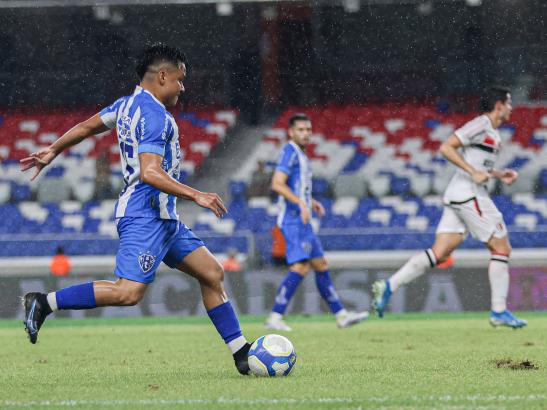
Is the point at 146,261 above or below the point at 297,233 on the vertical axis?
above

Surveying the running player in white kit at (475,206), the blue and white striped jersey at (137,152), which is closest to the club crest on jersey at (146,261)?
the blue and white striped jersey at (137,152)

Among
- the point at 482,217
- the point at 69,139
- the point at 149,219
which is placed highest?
the point at 69,139

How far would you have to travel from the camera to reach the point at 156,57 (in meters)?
5.79

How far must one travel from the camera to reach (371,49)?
27.0 metres

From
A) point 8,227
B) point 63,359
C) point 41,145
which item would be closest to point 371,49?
point 41,145

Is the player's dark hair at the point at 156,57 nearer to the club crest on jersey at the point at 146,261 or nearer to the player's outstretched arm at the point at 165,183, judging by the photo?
the player's outstretched arm at the point at 165,183

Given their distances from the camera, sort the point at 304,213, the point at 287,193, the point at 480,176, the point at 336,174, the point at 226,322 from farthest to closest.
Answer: the point at 336,174 → the point at 287,193 → the point at 304,213 → the point at 480,176 → the point at 226,322

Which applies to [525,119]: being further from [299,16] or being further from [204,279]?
[204,279]

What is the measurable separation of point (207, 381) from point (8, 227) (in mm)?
15154

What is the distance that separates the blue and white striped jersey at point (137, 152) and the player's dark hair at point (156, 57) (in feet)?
0.39

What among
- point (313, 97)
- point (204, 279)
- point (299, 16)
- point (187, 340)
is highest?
point (299, 16)

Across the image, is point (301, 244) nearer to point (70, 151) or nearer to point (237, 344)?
point (237, 344)

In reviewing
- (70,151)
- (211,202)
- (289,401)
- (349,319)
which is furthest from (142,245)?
(70,151)

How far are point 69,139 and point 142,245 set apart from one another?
2.85 ft
